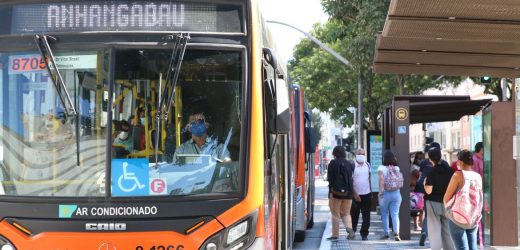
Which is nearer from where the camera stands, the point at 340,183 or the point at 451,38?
the point at 451,38

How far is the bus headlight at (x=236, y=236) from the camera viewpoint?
21.3 ft

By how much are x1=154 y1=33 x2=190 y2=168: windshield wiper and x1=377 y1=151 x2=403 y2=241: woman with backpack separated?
357 inches

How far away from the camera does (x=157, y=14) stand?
688cm

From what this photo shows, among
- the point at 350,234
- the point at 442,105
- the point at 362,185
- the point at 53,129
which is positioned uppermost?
the point at 442,105

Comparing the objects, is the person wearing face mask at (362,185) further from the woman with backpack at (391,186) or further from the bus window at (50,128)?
the bus window at (50,128)

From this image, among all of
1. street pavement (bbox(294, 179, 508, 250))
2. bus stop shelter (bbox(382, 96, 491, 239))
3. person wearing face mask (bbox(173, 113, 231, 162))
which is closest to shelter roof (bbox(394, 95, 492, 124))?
bus stop shelter (bbox(382, 96, 491, 239))

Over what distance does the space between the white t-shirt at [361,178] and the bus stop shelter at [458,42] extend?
108 cm

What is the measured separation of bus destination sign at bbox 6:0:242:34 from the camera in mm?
6863

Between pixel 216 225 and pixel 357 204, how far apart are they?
10329 millimetres

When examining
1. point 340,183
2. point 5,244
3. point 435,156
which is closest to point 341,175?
point 340,183

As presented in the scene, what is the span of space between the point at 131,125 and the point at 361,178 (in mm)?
9750

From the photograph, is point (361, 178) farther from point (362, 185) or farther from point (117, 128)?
point (117, 128)

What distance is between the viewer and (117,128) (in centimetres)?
665

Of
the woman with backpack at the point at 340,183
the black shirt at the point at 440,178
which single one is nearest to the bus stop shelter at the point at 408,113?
the woman with backpack at the point at 340,183
